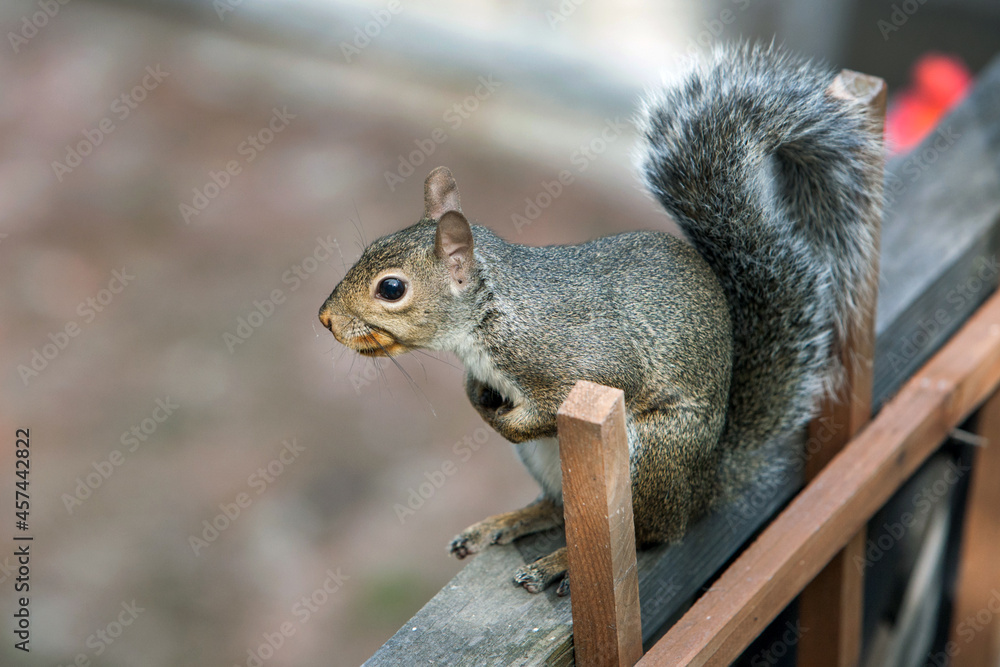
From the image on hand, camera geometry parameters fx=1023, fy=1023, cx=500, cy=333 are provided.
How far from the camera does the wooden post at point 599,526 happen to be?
106 centimetres

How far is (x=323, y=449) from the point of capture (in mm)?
3465

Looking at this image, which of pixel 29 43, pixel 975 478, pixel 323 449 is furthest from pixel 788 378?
pixel 29 43

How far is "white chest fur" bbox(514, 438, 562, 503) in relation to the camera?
1.54m

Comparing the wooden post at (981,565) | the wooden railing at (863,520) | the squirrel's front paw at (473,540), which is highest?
the squirrel's front paw at (473,540)

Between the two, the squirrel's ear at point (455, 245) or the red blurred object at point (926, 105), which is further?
the red blurred object at point (926, 105)

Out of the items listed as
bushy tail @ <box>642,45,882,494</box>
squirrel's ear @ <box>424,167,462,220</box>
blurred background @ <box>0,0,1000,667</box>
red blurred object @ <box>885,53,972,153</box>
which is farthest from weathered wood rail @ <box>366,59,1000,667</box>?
blurred background @ <box>0,0,1000,667</box>

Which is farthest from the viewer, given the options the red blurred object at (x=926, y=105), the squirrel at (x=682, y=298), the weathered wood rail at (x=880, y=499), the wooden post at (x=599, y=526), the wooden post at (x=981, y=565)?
the red blurred object at (x=926, y=105)

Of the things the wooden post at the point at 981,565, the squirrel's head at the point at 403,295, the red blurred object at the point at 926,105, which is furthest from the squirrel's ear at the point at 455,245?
the red blurred object at the point at 926,105

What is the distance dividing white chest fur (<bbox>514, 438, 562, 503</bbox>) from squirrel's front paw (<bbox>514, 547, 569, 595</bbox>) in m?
0.15

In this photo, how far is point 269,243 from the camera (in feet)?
14.0

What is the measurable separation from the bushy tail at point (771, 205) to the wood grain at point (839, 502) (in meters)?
0.13

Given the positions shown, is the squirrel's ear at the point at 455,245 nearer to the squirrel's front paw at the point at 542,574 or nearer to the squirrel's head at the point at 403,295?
the squirrel's head at the point at 403,295

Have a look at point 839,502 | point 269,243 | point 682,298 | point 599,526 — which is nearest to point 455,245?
point 682,298

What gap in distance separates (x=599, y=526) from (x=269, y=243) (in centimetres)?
338
